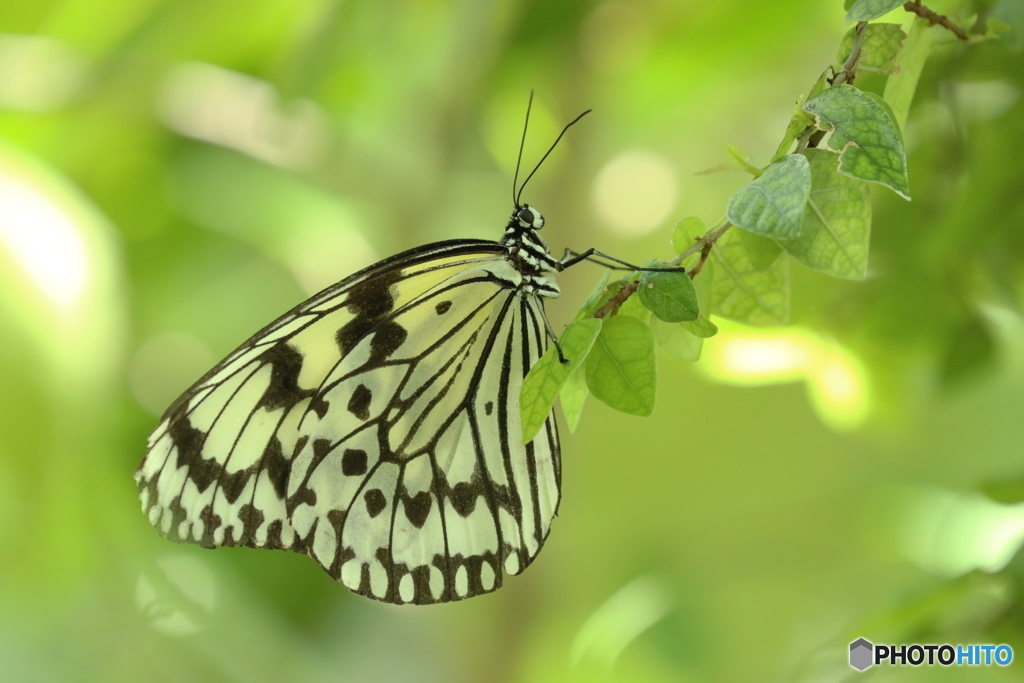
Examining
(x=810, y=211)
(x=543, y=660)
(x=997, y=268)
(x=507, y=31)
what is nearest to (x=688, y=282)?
(x=810, y=211)

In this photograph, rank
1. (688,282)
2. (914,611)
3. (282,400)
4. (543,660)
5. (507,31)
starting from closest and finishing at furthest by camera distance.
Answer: (688,282)
(914,611)
(282,400)
(507,31)
(543,660)

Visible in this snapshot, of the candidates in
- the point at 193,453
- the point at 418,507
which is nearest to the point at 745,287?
the point at 418,507

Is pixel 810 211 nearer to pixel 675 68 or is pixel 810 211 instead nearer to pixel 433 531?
pixel 433 531

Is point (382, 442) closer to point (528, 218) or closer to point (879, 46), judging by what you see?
point (528, 218)

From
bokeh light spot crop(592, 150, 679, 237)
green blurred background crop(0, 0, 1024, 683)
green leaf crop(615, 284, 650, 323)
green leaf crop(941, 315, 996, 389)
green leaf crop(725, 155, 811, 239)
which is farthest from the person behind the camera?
bokeh light spot crop(592, 150, 679, 237)

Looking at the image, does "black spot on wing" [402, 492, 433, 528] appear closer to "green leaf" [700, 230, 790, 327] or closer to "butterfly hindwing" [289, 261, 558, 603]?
"butterfly hindwing" [289, 261, 558, 603]

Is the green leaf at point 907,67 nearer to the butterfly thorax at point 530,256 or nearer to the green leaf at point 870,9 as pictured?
the green leaf at point 870,9

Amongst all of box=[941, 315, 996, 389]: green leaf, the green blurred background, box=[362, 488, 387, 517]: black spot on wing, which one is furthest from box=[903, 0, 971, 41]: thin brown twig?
box=[362, 488, 387, 517]: black spot on wing

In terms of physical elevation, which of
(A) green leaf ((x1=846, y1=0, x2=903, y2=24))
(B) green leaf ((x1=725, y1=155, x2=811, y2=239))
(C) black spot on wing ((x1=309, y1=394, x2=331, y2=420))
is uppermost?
(C) black spot on wing ((x1=309, y1=394, x2=331, y2=420))
